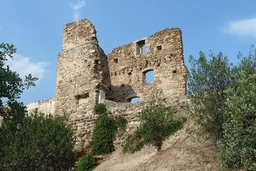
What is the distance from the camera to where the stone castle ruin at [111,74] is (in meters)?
18.9

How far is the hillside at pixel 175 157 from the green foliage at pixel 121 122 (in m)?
2.07

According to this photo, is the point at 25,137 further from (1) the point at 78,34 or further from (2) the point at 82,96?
(1) the point at 78,34

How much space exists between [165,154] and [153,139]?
88cm

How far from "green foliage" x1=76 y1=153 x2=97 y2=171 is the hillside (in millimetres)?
431

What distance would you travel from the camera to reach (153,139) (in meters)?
14.0

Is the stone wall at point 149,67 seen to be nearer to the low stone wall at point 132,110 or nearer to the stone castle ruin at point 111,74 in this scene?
the stone castle ruin at point 111,74

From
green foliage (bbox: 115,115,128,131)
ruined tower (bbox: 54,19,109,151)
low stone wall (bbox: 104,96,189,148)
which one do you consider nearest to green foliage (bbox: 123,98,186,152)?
low stone wall (bbox: 104,96,189,148)

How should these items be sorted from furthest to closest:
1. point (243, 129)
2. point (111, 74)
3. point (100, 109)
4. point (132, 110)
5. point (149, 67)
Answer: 1. point (111, 74)
2. point (149, 67)
3. point (100, 109)
4. point (132, 110)
5. point (243, 129)

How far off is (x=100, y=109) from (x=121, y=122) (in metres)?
1.63

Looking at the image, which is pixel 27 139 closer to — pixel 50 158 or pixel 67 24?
pixel 50 158

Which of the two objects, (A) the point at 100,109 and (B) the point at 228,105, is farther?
(A) the point at 100,109

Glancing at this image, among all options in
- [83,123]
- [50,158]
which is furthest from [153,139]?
[83,123]

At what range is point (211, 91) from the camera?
502 inches

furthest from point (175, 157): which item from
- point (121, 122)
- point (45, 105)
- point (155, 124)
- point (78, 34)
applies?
point (45, 105)
